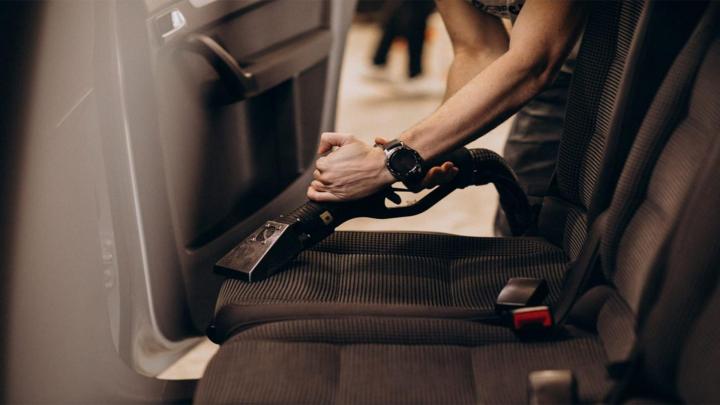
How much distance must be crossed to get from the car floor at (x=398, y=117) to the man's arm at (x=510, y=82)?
37.8 inches

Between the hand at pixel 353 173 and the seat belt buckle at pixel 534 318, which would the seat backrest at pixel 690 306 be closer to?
the seat belt buckle at pixel 534 318

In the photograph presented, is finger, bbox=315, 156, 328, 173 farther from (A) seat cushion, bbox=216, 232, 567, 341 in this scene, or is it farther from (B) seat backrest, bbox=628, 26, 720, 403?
(B) seat backrest, bbox=628, 26, 720, 403

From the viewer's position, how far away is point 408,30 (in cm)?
448

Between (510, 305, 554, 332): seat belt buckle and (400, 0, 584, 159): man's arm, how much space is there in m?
0.33

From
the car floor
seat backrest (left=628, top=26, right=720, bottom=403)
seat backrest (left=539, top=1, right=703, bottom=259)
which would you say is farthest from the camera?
the car floor

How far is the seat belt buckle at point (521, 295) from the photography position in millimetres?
1115

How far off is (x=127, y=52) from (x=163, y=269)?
45 cm

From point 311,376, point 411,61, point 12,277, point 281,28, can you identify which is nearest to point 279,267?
point 311,376

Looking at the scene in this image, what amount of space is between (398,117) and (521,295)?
9.66 feet

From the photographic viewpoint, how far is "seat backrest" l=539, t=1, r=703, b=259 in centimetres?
109

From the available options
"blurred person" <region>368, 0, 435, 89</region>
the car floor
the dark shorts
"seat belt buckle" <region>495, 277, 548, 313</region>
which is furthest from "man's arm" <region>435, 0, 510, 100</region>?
"blurred person" <region>368, 0, 435, 89</region>

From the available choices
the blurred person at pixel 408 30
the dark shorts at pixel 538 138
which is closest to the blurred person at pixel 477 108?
the dark shorts at pixel 538 138

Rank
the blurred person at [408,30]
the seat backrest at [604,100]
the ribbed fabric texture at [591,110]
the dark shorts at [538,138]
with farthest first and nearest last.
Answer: the blurred person at [408,30]
the dark shorts at [538,138]
the ribbed fabric texture at [591,110]
the seat backrest at [604,100]

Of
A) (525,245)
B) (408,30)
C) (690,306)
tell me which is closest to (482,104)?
(525,245)
